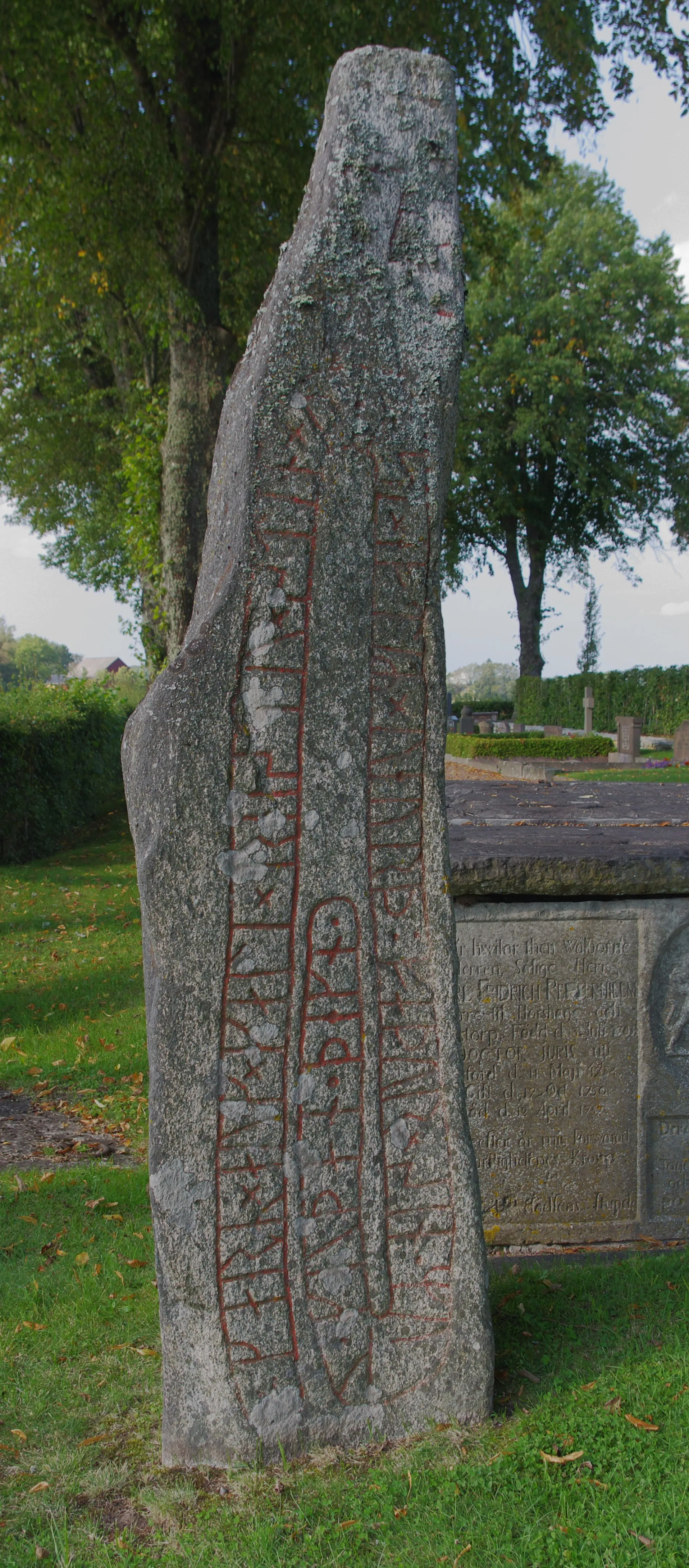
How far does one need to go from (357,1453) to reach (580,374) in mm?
32067

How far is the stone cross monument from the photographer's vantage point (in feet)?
8.25

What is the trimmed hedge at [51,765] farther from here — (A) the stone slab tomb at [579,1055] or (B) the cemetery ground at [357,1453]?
(B) the cemetery ground at [357,1453]

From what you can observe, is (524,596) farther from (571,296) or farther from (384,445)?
(384,445)

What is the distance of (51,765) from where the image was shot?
14.7m

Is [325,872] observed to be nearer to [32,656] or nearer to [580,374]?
[580,374]

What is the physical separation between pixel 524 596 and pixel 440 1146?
114ft

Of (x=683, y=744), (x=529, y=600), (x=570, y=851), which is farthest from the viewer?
(x=529, y=600)

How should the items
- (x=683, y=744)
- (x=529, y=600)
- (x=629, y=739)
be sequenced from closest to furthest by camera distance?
1. (x=683, y=744)
2. (x=629, y=739)
3. (x=529, y=600)

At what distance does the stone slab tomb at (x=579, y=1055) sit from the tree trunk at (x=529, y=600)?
32349 millimetres

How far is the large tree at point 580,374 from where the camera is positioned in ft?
101

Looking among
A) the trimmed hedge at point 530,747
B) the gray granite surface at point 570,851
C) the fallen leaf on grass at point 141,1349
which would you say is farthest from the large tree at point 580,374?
the fallen leaf on grass at point 141,1349

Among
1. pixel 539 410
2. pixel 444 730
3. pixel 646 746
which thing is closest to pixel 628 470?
pixel 539 410

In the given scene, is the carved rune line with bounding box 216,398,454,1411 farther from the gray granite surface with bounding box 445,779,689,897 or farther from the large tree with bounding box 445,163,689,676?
the large tree with bounding box 445,163,689,676

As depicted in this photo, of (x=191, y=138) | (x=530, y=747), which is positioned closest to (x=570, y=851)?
(x=191, y=138)
